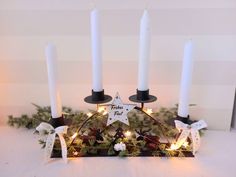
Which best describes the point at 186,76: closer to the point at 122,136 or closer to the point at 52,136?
the point at 122,136

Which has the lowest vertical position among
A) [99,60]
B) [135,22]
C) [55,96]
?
[55,96]

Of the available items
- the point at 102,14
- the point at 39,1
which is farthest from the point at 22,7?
the point at 102,14

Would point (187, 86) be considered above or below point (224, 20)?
below

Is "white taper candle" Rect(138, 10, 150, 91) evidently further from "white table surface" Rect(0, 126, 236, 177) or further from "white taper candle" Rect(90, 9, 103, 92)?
"white table surface" Rect(0, 126, 236, 177)

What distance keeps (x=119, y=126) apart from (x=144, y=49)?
301mm

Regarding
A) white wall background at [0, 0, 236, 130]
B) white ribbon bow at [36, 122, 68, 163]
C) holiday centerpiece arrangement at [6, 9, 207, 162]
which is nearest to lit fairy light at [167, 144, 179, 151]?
holiday centerpiece arrangement at [6, 9, 207, 162]

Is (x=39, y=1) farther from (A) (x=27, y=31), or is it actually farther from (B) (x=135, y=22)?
(B) (x=135, y=22)

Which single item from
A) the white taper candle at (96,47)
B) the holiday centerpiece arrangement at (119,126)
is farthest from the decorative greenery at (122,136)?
the white taper candle at (96,47)

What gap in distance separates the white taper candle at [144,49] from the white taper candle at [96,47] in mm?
115

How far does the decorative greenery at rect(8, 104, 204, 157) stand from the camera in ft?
2.47

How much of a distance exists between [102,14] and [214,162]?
0.59m

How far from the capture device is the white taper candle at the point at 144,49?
A: 0.65 m

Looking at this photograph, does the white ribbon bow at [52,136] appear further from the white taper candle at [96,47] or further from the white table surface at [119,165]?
the white taper candle at [96,47]

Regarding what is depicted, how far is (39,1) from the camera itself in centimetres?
83
